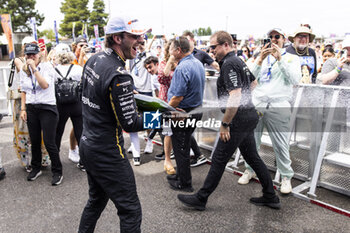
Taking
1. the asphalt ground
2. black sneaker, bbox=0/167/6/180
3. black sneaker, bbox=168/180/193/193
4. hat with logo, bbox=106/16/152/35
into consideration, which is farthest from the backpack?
hat with logo, bbox=106/16/152/35

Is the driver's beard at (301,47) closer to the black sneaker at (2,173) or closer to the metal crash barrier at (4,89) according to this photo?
the black sneaker at (2,173)

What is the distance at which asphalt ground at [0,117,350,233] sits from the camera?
3037 millimetres

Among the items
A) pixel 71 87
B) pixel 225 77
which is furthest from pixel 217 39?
pixel 71 87

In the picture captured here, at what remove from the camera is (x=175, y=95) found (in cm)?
356

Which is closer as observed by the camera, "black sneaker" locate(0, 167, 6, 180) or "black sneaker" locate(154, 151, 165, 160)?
"black sneaker" locate(0, 167, 6, 180)

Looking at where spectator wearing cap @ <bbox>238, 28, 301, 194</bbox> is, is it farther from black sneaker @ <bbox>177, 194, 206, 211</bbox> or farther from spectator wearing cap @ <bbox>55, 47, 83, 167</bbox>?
spectator wearing cap @ <bbox>55, 47, 83, 167</bbox>

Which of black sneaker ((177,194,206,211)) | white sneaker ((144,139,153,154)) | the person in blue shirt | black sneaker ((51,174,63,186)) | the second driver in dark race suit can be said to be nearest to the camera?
the second driver in dark race suit

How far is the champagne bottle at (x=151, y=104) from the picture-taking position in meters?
2.12

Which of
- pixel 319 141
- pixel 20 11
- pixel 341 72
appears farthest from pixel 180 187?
pixel 20 11

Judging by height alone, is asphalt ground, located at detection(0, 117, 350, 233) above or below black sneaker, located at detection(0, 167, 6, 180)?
below

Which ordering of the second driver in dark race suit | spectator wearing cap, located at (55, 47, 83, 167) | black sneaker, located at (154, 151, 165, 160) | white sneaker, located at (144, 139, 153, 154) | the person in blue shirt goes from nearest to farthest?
the second driver in dark race suit < the person in blue shirt < spectator wearing cap, located at (55, 47, 83, 167) < black sneaker, located at (154, 151, 165, 160) < white sneaker, located at (144, 139, 153, 154)

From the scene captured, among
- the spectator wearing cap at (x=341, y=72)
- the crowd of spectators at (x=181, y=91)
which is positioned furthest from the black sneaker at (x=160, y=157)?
the spectator wearing cap at (x=341, y=72)

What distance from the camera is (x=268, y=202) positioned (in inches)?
135

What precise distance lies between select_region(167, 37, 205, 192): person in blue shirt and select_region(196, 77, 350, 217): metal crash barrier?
112 cm
